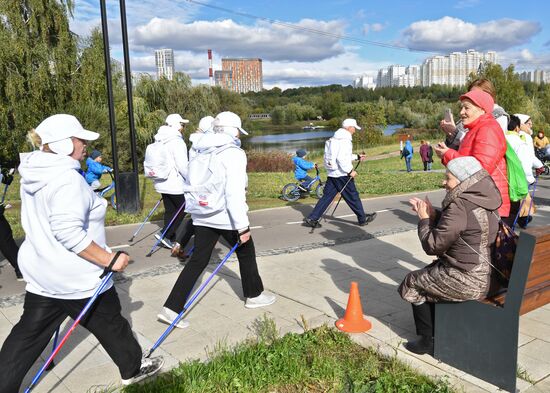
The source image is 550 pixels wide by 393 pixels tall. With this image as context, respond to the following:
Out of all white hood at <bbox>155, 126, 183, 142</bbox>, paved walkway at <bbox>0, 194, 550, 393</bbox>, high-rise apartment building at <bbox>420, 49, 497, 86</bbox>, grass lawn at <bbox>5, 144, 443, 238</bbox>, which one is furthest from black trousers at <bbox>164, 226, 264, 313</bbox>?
high-rise apartment building at <bbox>420, 49, 497, 86</bbox>

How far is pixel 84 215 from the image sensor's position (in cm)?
295

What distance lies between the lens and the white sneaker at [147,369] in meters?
3.36

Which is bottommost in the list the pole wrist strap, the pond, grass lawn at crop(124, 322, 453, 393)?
the pond

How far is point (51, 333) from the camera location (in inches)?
122

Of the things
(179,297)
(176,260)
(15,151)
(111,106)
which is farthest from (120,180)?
(15,151)

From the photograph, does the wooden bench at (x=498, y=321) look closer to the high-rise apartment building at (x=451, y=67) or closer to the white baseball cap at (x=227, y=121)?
the white baseball cap at (x=227, y=121)

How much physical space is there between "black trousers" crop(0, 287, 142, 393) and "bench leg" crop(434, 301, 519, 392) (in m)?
2.12

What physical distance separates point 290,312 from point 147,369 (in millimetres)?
1656

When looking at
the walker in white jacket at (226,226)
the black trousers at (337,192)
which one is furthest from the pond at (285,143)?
the walker in white jacket at (226,226)

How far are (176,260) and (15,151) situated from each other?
19386mm

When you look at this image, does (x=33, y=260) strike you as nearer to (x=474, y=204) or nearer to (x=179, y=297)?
(x=179, y=297)

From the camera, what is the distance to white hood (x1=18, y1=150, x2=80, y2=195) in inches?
113

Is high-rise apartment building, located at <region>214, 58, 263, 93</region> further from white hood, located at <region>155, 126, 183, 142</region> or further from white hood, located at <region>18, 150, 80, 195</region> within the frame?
white hood, located at <region>18, 150, 80, 195</region>

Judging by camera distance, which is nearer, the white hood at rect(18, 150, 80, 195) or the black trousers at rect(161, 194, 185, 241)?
the white hood at rect(18, 150, 80, 195)
